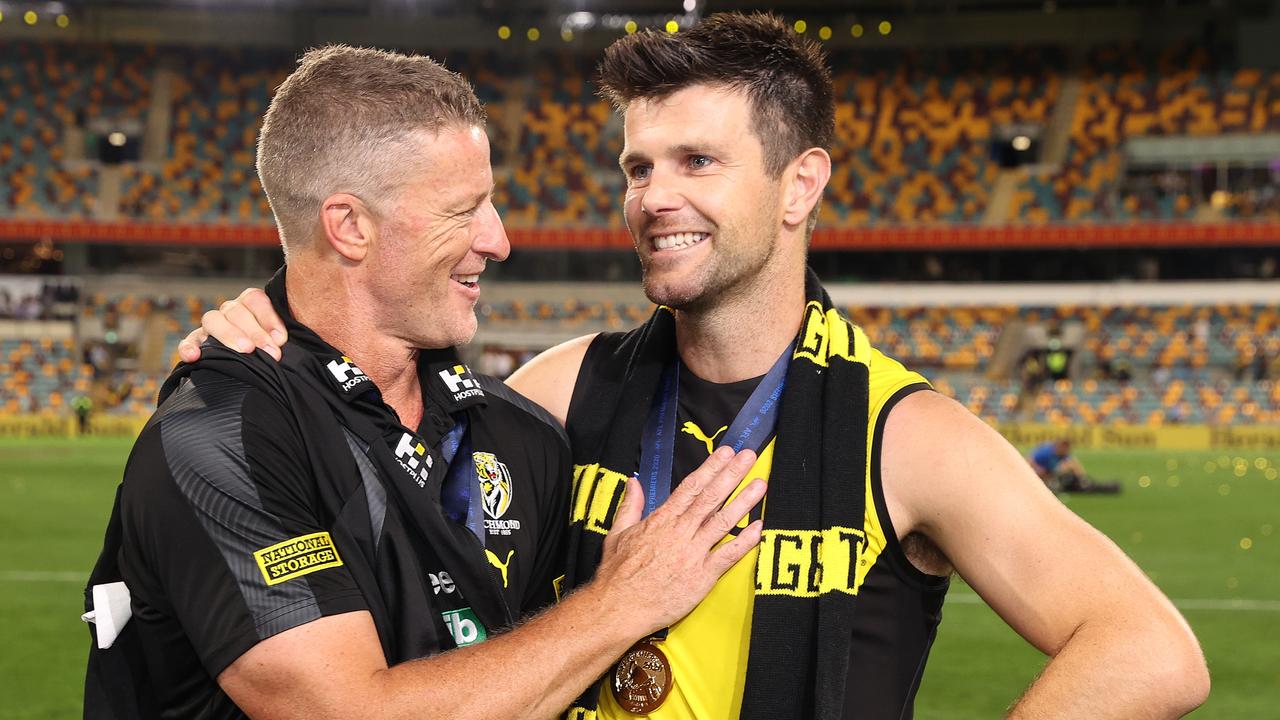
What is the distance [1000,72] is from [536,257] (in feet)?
57.6

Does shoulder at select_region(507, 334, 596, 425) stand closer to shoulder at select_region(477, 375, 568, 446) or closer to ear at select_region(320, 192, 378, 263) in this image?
shoulder at select_region(477, 375, 568, 446)

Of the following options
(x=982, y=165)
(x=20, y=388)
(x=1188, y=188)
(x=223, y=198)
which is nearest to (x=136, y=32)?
(x=223, y=198)

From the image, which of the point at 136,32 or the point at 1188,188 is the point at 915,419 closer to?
the point at 1188,188

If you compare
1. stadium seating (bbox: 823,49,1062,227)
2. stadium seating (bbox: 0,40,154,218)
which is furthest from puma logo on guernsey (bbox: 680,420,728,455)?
stadium seating (bbox: 0,40,154,218)

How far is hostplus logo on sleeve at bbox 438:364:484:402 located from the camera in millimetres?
3465

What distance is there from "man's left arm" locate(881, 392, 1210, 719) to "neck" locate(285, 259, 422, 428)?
1.29m

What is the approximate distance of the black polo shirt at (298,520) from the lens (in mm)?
2686

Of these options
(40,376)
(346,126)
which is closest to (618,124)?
(40,376)

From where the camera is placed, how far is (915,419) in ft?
10.5

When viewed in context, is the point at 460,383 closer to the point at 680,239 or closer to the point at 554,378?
the point at 554,378

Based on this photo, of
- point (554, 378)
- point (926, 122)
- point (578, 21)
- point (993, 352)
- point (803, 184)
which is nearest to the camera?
point (803, 184)

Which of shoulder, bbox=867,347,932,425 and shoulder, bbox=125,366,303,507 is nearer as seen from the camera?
shoulder, bbox=125,366,303,507

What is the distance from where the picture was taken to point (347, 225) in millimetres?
3205

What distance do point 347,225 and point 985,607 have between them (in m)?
8.97
